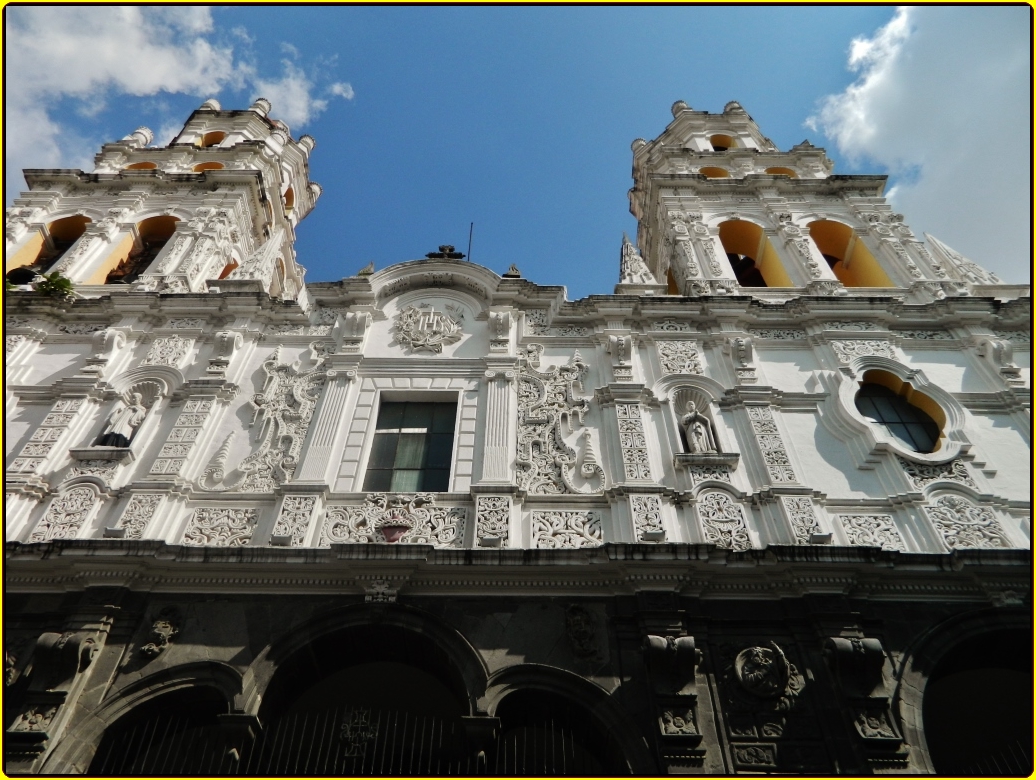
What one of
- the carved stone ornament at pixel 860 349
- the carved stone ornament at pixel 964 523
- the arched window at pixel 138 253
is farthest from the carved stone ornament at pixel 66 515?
the carved stone ornament at pixel 860 349

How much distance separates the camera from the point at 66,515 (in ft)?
32.7

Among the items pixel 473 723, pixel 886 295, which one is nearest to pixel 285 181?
pixel 886 295

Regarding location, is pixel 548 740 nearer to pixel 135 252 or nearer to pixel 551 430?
pixel 551 430

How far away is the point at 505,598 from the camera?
8.91m

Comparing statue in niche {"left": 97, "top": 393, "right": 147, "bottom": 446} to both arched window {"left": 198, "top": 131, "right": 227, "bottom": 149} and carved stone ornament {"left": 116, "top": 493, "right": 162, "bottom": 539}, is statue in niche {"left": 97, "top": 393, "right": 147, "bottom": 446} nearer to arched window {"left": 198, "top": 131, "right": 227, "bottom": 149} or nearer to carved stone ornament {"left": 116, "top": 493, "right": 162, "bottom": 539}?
carved stone ornament {"left": 116, "top": 493, "right": 162, "bottom": 539}

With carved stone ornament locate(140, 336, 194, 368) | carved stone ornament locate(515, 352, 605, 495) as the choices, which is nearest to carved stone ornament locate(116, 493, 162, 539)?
carved stone ornament locate(140, 336, 194, 368)

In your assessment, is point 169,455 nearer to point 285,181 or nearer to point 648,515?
point 648,515

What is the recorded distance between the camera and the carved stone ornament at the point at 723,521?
9609 mm

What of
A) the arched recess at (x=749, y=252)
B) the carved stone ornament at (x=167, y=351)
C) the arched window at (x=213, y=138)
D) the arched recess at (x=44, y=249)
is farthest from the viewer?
the arched window at (x=213, y=138)

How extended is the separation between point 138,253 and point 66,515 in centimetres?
1030

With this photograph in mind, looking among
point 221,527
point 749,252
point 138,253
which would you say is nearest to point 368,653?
point 221,527

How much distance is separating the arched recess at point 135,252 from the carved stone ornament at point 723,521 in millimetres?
14084

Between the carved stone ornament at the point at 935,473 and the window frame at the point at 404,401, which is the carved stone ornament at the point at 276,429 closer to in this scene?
the window frame at the point at 404,401

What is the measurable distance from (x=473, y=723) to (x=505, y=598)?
63.9 inches
